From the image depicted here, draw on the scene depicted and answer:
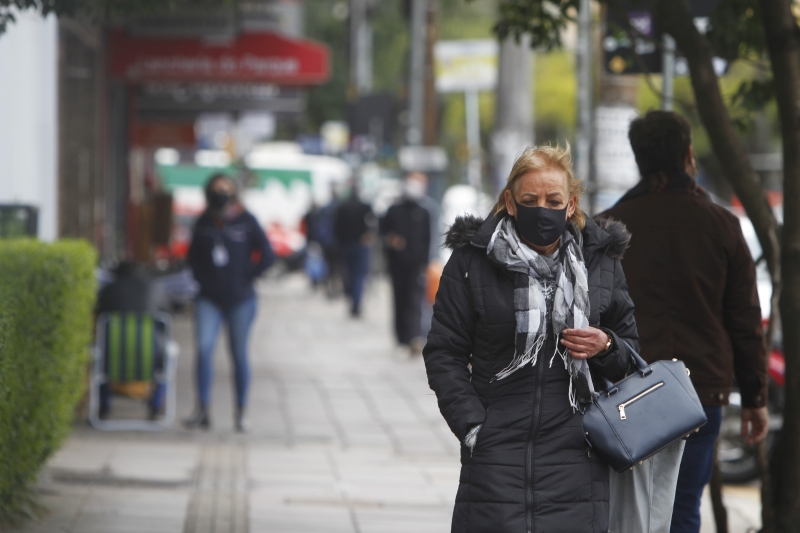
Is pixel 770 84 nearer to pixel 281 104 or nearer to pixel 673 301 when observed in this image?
pixel 673 301

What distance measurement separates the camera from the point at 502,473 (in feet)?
12.3

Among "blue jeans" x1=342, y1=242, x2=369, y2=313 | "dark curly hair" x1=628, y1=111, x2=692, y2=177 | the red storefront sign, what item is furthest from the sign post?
"dark curly hair" x1=628, y1=111, x2=692, y2=177

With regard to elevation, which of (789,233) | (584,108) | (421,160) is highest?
(584,108)

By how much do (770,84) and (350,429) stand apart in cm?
447

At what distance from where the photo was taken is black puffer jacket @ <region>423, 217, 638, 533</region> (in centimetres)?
374

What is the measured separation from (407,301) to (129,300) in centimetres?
539

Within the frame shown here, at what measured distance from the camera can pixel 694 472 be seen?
4.80 meters

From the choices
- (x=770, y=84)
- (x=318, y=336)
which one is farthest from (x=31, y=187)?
(x=318, y=336)

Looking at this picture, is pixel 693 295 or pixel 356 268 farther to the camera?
pixel 356 268

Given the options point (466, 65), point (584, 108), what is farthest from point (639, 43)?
point (466, 65)

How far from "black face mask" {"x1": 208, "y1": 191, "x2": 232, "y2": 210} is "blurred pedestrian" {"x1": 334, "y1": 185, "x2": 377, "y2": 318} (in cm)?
1006

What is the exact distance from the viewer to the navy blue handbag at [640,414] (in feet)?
12.5

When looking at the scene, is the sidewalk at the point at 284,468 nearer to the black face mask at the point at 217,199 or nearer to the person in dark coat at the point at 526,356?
the person in dark coat at the point at 526,356

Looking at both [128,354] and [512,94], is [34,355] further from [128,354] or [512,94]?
[512,94]
